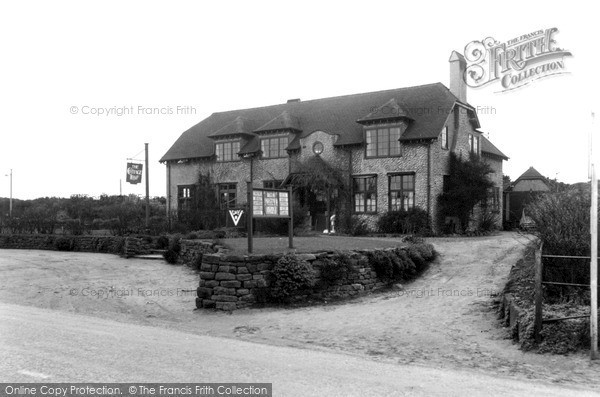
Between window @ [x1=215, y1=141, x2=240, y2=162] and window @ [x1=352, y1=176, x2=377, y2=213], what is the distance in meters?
8.90

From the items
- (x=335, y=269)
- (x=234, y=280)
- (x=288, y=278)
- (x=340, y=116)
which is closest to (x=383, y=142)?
(x=340, y=116)

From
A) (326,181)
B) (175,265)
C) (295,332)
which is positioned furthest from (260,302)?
(326,181)

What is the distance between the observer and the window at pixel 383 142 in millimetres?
29691

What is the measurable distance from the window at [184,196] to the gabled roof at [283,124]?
23.2 feet

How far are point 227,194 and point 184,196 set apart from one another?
12.9 ft

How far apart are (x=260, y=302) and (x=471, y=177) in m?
19.6

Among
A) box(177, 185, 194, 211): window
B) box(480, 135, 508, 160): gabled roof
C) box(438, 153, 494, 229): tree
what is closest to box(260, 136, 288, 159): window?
box(177, 185, 194, 211): window

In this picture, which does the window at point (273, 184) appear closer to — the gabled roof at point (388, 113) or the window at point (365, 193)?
the window at point (365, 193)

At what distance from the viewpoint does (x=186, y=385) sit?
20.4 feet

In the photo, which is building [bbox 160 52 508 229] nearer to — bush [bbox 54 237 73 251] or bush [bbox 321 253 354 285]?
bush [bbox 54 237 73 251]

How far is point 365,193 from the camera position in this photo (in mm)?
30656

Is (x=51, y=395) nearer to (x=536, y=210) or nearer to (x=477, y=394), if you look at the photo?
(x=477, y=394)

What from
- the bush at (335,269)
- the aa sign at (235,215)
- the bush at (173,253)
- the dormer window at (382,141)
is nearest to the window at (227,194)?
the dormer window at (382,141)

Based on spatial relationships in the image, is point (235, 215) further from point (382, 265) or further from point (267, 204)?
point (382, 265)
